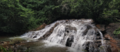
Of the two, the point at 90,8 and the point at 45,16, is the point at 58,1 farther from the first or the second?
the point at 90,8

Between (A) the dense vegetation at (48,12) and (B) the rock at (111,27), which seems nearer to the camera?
(B) the rock at (111,27)

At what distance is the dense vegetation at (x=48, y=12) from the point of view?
9164 mm

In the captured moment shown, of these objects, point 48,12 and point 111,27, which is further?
point 48,12

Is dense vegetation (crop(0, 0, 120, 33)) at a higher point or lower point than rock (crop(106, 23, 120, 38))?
Answer: higher

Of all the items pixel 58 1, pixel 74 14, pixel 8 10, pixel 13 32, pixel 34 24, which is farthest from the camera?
pixel 58 1

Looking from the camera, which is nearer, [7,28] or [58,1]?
[7,28]

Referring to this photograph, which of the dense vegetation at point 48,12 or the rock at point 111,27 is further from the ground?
the dense vegetation at point 48,12

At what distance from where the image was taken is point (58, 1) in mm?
20109

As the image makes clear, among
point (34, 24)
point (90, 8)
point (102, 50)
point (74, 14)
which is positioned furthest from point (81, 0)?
point (34, 24)

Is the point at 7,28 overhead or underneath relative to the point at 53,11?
underneath

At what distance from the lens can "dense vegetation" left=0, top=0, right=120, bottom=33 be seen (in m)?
9.16

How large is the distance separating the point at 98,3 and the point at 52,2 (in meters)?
13.0

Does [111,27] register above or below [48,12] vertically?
below

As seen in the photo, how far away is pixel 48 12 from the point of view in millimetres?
19188
